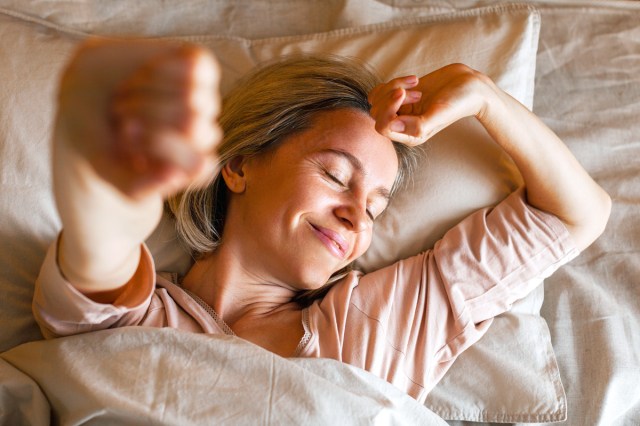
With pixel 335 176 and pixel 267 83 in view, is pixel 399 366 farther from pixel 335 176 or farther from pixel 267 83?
pixel 267 83

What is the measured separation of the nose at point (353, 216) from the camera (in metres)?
1.15

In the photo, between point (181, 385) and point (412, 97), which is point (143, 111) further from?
point (412, 97)

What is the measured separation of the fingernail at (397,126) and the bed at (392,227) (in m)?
0.26

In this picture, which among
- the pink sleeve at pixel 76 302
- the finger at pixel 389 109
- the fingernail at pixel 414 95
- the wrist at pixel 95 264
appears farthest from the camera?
the fingernail at pixel 414 95

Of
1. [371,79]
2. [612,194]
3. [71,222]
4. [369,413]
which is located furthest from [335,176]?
[612,194]

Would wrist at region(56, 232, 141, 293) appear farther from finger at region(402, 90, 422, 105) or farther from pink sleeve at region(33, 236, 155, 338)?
finger at region(402, 90, 422, 105)

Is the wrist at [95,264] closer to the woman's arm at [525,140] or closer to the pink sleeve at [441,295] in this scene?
the pink sleeve at [441,295]

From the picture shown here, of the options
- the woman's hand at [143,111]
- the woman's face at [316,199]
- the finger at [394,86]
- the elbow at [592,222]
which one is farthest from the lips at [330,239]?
the woman's hand at [143,111]

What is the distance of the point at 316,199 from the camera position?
115cm

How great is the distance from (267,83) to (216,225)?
28cm

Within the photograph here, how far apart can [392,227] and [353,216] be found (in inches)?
8.6

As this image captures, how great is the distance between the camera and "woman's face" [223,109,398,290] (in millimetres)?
1152

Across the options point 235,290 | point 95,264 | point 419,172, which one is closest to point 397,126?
point 419,172

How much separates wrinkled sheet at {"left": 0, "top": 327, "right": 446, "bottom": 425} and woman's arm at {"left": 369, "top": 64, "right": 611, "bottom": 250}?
451 millimetres
